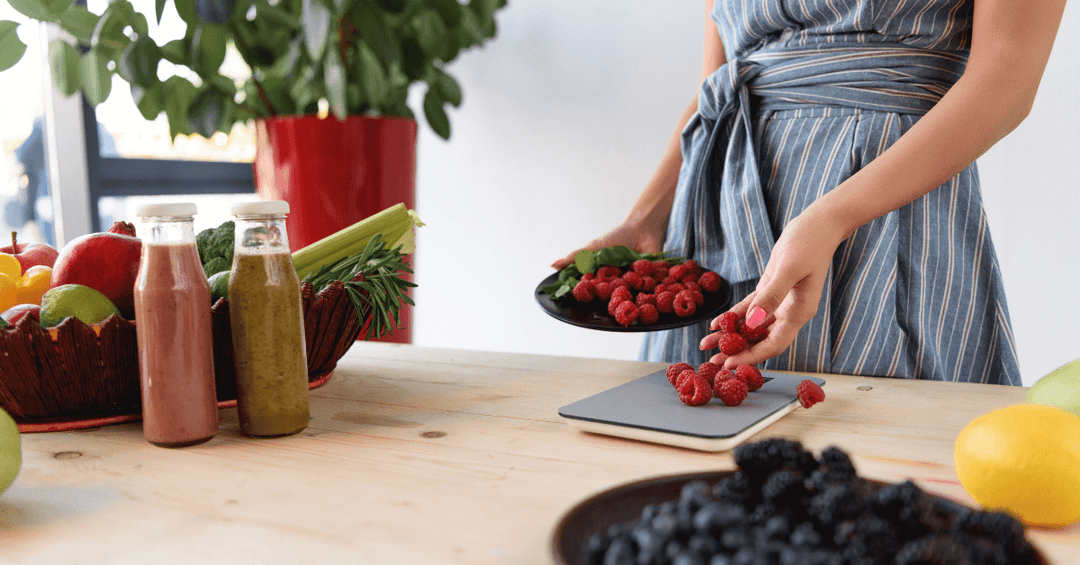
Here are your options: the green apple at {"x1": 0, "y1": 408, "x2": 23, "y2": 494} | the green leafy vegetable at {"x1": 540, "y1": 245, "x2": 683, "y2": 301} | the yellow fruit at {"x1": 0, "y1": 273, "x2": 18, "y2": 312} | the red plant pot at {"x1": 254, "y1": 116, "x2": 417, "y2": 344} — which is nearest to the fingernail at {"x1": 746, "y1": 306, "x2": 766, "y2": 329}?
the green leafy vegetable at {"x1": 540, "y1": 245, "x2": 683, "y2": 301}

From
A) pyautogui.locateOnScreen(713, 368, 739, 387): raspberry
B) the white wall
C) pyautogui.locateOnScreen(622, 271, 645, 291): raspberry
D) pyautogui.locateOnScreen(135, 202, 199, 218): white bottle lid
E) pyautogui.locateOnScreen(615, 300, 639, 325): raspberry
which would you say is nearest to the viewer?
pyautogui.locateOnScreen(135, 202, 199, 218): white bottle lid

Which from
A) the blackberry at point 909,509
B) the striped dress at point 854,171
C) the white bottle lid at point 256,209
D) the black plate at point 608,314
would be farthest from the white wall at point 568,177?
the blackberry at point 909,509

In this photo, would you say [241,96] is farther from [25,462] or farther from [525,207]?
[25,462]

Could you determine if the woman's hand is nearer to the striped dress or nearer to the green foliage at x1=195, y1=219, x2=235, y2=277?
the striped dress

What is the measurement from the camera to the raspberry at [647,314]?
38.1 inches

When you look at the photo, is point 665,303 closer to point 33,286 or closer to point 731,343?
point 731,343

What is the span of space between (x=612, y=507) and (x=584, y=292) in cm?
62

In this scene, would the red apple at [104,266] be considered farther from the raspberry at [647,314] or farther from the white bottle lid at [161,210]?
the raspberry at [647,314]

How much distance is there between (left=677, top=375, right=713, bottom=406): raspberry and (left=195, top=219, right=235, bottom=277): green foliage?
534mm

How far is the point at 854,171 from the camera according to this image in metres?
1.14

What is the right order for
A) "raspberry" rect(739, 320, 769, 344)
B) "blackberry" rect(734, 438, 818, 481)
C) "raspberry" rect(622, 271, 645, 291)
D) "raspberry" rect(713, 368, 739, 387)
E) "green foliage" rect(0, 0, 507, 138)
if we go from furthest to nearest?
"green foliage" rect(0, 0, 507, 138) < "raspberry" rect(622, 271, 645, 291) < "raspberry" rect(739, 320, 769, 344) < "raspberry" rect(713, 368, 739, 387) < "blackberry" rect(734, 438, 818, 481)

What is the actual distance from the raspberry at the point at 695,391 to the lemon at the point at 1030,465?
10.1 inches

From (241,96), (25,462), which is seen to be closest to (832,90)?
(25,462)

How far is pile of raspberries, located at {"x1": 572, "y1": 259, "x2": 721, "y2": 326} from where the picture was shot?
0.97 metres
